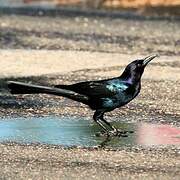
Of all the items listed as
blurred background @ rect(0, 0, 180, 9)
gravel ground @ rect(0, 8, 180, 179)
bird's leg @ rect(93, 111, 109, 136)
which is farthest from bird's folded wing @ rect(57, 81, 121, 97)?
blurred background @ rect(0, 0, 180, 9)

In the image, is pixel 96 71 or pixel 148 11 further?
pixel 148 11

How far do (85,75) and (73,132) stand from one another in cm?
443

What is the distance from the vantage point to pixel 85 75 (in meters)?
13.1

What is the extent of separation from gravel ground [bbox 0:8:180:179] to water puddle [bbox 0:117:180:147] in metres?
0.28

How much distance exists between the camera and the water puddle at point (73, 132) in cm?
823

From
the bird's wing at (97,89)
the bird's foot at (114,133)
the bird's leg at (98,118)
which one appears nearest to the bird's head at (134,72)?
the bird's wing at (97,89)

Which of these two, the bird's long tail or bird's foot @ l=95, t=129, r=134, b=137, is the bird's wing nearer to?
the bird's long tail

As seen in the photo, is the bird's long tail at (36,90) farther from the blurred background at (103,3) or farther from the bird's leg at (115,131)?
the blurred background at (103,3)

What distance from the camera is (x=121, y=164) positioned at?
726cm

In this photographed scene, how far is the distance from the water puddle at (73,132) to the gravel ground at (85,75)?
0.93 ft

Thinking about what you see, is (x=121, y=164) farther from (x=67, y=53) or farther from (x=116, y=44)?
(x=116, y=44)

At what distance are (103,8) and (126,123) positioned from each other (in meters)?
22.5

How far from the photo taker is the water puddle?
8227mm

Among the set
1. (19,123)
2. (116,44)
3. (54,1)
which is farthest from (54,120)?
(54,1)
